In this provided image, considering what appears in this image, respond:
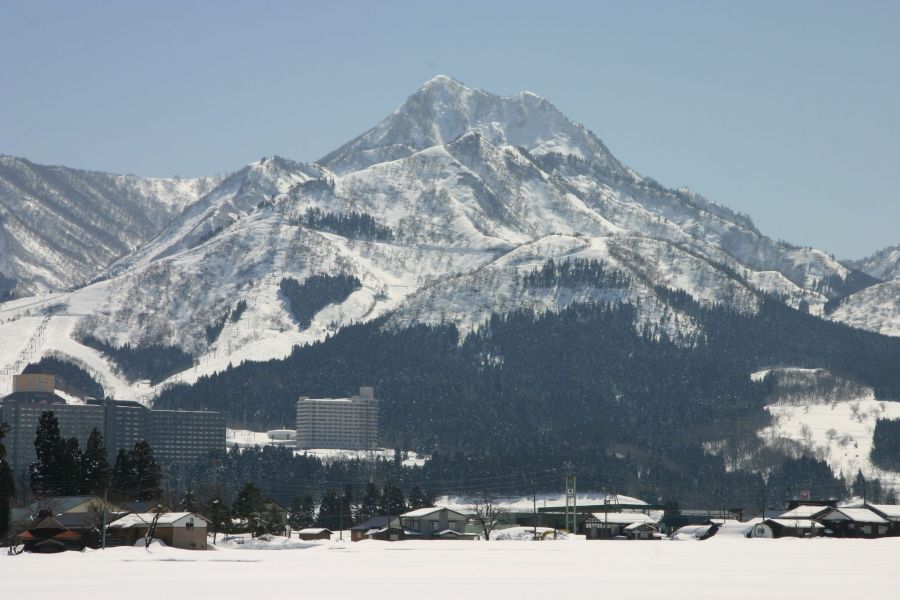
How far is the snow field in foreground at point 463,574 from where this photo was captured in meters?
93.0

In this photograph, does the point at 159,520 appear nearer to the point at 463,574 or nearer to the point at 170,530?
the point at 170,530

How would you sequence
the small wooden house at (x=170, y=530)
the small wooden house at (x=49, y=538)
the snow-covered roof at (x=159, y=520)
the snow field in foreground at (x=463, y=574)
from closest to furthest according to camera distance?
the snow field in foreground at (x=463, y=574) < the small wooden house at (x=49, y=538) < the small wooden house at (x=170, y=530) < the snow-covered roof at (x=159, y=520)

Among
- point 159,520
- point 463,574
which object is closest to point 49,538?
point 159,520

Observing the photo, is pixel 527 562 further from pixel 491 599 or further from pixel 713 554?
pixel 491 599

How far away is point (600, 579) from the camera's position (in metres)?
104

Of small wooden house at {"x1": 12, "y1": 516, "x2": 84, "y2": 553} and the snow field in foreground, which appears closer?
the snow field in foreground

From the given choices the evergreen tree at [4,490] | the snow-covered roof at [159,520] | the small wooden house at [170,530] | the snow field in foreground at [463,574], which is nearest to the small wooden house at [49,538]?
the evergreen tree at [4,490]

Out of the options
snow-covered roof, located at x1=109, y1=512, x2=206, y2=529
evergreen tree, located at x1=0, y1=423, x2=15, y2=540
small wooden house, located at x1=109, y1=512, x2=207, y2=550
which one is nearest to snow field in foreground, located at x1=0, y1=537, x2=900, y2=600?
evergreen tree, located at x1=0, y1=423, x2=15, y2=540

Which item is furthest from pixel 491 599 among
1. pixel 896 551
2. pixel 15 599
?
pixel 896 551

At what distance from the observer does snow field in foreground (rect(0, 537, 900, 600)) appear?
93.0 metres

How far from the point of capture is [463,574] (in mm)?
107688

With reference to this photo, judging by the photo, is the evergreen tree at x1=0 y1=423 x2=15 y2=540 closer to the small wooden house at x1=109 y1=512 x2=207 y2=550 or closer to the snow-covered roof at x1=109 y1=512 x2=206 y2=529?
the small wooden house at x1=109 y1=512 x2=207 y2=550

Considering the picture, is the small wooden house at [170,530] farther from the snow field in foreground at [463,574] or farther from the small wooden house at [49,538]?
the snow field in foreground at [463,574]

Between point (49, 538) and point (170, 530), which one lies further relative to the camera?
point (170, 530)
